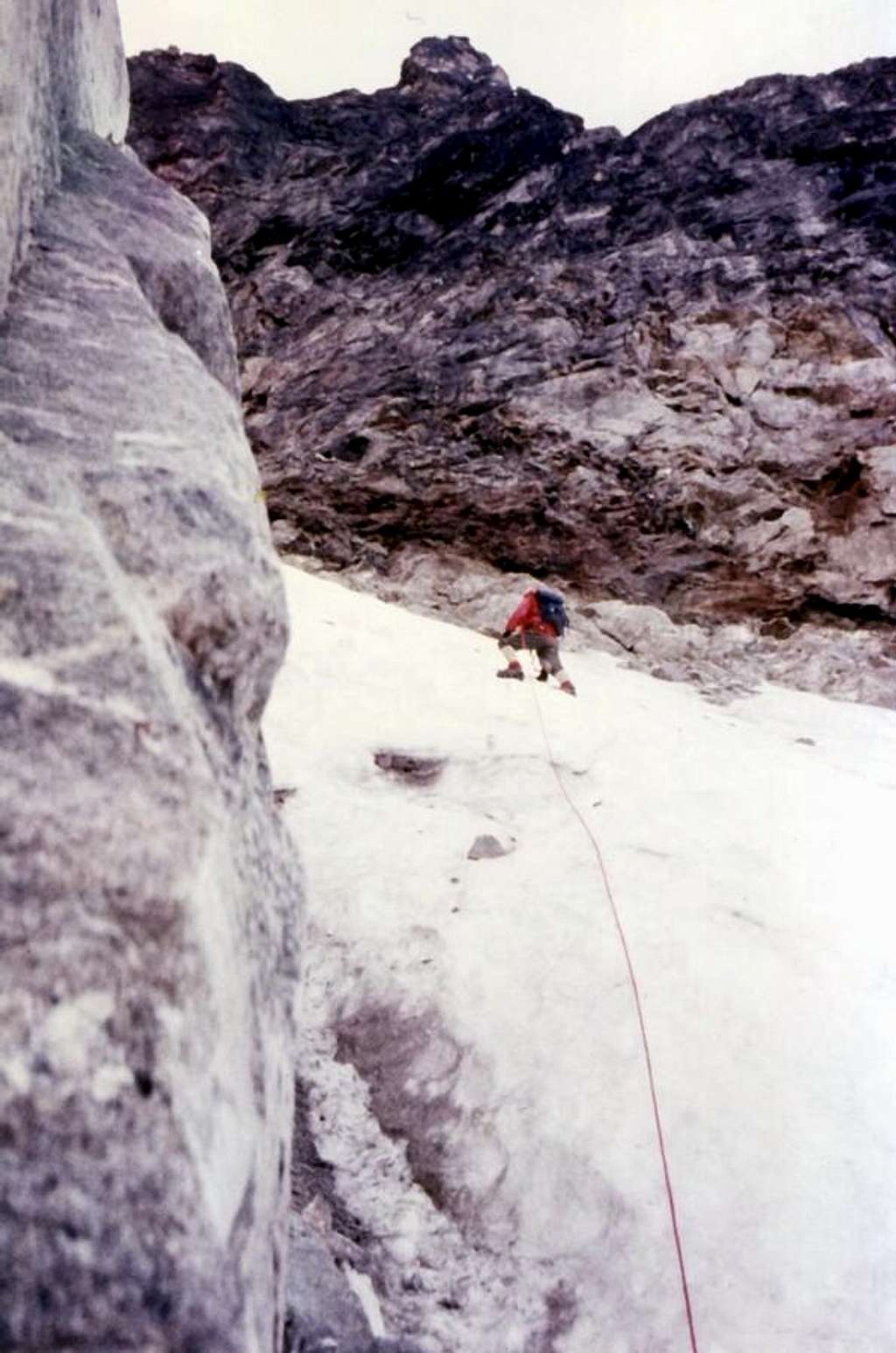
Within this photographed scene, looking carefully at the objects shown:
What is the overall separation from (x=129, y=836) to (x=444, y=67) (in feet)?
121

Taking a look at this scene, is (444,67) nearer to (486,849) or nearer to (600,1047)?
(486,849)

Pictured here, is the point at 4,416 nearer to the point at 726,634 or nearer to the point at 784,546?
the point at 726,634

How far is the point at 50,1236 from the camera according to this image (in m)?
1.47

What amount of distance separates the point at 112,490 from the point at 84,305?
1.15 metres

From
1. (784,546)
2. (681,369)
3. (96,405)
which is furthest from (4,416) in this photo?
(681,369)

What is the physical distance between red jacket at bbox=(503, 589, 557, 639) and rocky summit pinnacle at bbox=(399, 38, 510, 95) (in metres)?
27.8

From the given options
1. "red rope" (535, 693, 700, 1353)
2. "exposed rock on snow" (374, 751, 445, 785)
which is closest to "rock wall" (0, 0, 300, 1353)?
"red rope" (535, 693, 700, 1353)

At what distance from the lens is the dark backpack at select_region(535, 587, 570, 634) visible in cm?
1149

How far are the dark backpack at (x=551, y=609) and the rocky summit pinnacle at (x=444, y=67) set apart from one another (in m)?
27.7

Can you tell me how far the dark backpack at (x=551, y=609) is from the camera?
11.5 metres

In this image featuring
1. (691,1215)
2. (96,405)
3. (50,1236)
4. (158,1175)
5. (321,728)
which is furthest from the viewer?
(321,728)

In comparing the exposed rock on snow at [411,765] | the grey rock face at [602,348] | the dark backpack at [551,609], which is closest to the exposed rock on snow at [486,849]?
the exposed rock on snow at [411,765]

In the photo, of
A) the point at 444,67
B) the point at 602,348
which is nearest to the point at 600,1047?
the point at 602,348

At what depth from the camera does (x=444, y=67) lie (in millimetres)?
31734
